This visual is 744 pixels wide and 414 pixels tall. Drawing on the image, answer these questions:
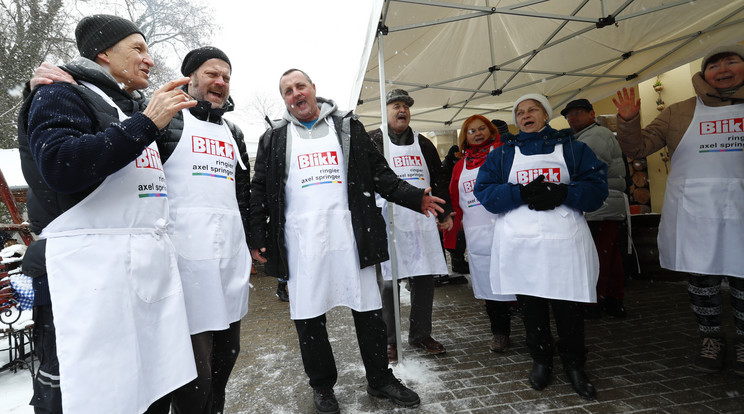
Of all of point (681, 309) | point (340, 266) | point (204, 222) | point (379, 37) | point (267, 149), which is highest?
point (379, 37)

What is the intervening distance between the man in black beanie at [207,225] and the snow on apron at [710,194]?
3.15 meters

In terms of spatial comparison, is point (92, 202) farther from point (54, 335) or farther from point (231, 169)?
point (231, 169)

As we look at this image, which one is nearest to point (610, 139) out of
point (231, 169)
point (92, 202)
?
point (231, 169)

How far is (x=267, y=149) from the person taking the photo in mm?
2723

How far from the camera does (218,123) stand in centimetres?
221

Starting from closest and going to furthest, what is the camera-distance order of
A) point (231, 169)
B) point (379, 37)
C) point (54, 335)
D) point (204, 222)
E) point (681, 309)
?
point (54, 335), point (204, 222), point (231, 169), point (379, 37), point (681, 309)

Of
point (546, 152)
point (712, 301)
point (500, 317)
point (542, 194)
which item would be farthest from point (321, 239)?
point (712, 301)

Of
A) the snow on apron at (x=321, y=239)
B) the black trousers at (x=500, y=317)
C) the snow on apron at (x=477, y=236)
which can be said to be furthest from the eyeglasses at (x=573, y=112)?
the snow on apron at (x=321, y=239)

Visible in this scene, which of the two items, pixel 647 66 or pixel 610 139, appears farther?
pixel 647 66

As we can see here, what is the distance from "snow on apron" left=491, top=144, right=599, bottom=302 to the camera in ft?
8.21

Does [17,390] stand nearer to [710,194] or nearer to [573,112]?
[710,194]

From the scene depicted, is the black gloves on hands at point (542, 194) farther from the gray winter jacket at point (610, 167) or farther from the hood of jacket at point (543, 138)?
the gray winter jacket at point (610, 167)

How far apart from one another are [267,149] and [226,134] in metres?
0.51

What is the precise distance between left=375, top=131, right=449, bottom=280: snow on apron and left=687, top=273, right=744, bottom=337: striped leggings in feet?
6.20
